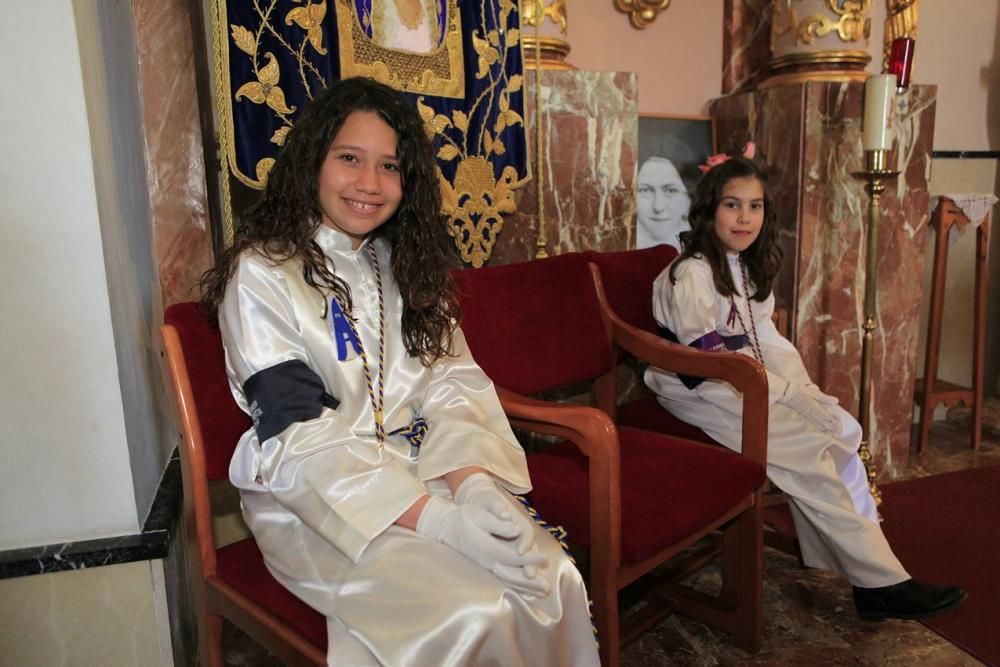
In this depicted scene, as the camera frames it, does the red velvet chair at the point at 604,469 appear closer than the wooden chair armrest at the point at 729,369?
Yes

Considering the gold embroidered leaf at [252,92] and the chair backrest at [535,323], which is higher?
the gold embroidered leaf at [252,92]

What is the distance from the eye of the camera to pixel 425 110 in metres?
2.37

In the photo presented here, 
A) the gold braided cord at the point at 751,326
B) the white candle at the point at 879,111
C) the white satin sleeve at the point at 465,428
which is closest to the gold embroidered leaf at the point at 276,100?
the white satin sleeve at the point at 465,428

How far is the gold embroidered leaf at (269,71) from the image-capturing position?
2.02 m

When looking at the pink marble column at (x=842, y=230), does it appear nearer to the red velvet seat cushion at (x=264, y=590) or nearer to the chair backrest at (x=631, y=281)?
the chair backrest at (x=631, y=281)

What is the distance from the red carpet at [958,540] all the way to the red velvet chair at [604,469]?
2.26 feet

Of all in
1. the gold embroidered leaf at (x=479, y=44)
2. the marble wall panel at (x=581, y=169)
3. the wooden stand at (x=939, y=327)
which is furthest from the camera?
the wooden stand at (x=939, y=327)

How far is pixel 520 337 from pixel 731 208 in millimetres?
997

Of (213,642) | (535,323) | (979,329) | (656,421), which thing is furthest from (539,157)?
(979,329)

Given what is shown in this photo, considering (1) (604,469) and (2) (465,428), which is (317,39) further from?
(1) (604,469)

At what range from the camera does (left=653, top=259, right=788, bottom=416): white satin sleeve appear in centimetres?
236

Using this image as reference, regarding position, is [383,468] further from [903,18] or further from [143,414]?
[903,18]

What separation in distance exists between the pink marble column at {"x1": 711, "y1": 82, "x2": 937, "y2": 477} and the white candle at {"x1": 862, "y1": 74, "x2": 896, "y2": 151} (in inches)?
13.7

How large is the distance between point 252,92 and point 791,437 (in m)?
1.90
